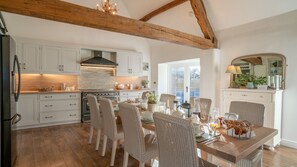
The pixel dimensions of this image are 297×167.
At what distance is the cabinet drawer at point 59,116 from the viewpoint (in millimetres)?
4484

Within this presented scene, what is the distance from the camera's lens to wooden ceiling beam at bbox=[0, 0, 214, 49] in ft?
7.41

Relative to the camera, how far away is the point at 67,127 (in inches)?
177

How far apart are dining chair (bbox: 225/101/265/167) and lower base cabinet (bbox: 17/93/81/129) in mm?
4100

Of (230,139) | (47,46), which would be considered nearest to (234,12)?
(230,139)

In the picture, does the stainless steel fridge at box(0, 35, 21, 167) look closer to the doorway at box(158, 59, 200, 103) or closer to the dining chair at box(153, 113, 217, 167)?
the dining chair at box(153, 113, 217, 167)

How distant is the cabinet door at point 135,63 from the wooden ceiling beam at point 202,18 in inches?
103

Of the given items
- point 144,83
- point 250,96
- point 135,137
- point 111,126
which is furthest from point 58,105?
point 250,96

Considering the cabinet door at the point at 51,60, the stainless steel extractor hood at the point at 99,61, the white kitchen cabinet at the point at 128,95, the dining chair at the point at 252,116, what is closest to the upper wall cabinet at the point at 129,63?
the stainless steel extractor hood at the point at 99,61

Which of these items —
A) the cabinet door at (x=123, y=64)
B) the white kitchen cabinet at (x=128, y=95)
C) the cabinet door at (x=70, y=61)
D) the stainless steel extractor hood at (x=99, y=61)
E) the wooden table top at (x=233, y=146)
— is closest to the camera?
the wooden table top at (x=233, y=146)

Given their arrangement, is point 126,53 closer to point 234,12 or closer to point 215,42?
point 215,42

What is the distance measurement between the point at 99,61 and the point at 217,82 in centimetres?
356

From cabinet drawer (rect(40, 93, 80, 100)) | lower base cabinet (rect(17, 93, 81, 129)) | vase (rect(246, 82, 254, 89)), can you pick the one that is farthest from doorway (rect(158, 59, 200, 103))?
lower base cabinet (rect(17, 93, 81, 129))

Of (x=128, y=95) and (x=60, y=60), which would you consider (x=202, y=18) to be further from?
(x=60, y=60)

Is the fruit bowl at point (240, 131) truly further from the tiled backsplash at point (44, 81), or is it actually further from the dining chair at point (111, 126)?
the tiled backsplash at point (44, 81)
